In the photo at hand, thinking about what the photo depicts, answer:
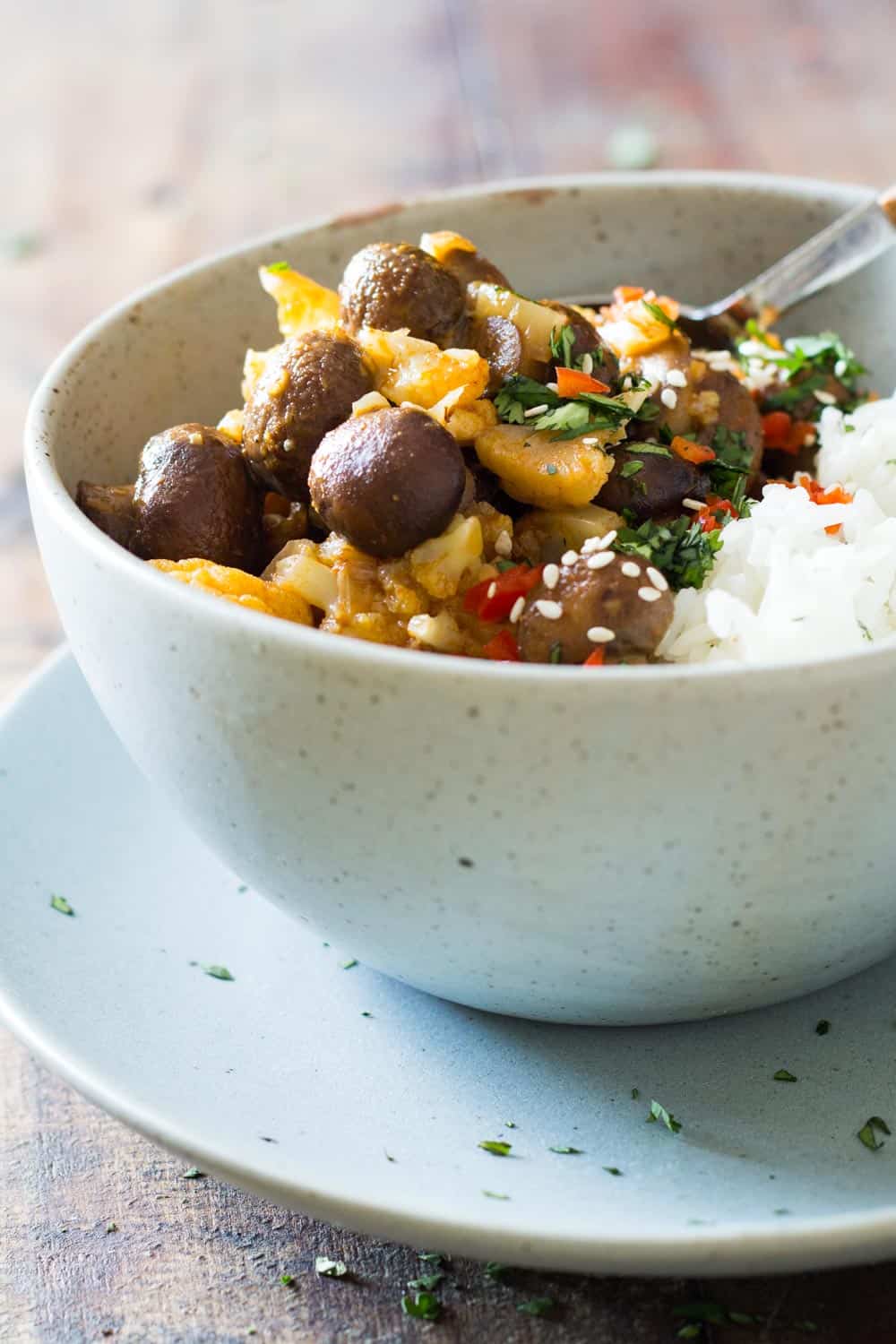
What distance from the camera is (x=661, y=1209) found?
6.04 feet

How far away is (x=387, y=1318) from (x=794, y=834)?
786 millimetres

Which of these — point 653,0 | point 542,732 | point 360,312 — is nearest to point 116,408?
point 360,312

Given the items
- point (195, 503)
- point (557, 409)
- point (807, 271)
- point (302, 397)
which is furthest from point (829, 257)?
point (195, 503)

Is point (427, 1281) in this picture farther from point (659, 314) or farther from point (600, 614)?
point (659, 314)

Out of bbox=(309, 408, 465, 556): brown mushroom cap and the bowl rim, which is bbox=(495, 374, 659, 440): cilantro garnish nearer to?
bbox=(309, 408, 465, 556): brown mushroom cap

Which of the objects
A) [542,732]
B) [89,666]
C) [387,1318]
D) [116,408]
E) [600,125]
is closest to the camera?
[542,732]

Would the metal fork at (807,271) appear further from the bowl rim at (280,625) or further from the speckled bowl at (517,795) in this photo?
the speckled bowl at (517,795)

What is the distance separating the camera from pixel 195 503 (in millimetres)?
2393

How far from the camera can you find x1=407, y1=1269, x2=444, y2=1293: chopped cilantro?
1.99 m

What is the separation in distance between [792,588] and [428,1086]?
844 mm

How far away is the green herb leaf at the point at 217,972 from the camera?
2361 mm

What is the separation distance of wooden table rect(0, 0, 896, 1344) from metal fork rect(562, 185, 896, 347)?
5.28 ft

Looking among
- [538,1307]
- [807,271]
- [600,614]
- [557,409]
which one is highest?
[557,409]

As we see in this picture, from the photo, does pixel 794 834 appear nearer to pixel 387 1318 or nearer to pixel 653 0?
pixel 387 1318
